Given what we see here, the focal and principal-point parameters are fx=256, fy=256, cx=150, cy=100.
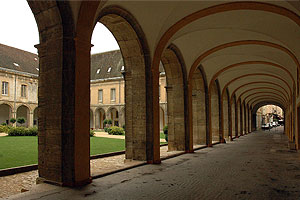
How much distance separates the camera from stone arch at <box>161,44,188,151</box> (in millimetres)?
10531


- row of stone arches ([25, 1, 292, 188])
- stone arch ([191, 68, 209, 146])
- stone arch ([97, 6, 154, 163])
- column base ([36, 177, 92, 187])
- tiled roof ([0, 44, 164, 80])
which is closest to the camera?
column base ([36, 177, 92, 187])

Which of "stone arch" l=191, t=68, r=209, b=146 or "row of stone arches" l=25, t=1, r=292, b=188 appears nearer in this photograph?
"row of stone arches" l=25, t=1, r=292, b=188

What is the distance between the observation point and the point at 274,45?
388 inches

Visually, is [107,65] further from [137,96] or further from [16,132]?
[137,96]

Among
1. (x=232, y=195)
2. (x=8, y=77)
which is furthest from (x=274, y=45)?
(x=8, y=77)

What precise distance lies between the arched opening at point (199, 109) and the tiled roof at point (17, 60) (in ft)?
86.2

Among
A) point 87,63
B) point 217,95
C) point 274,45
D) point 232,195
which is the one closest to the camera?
point 232,195

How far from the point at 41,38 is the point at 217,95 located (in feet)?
45.2

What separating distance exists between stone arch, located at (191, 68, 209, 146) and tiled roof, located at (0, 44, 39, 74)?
26274mm

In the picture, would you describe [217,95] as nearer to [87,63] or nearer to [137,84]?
[137,84]

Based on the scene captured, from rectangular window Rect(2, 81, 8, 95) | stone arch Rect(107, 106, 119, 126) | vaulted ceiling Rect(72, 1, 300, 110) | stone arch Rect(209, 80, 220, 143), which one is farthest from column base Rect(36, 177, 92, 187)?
stone arch Rect(107, 106, 119, 126)

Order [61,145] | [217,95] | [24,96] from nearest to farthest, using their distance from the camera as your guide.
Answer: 1. [61,145]
2. [217,95]
3. [24,96]

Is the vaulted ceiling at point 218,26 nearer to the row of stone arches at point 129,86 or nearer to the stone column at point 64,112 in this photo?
the row of stone arches at point 129,86

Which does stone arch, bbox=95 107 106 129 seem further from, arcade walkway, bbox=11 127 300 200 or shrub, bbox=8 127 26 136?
arcade walkway, bbox=11 127 300 200
